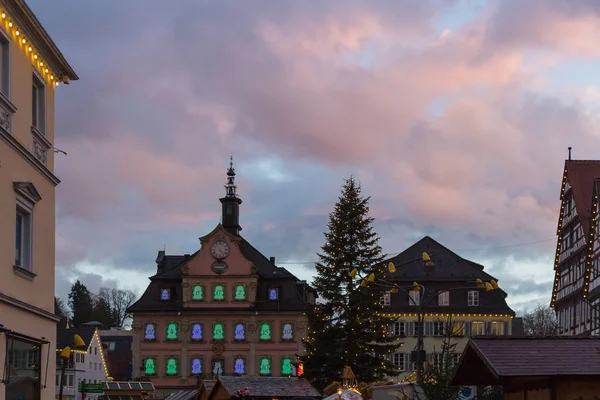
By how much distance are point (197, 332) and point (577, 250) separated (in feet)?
116

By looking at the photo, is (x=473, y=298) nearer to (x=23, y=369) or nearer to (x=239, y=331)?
(x=239, y=331)

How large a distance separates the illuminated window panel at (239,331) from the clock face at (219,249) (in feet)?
17.7

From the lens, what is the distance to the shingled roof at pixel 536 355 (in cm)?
1490

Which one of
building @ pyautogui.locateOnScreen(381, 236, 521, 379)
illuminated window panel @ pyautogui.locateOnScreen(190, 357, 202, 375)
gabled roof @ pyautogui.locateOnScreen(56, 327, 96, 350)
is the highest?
building @ pyautogui.locateOnScreen(381, 236, 521, 379)

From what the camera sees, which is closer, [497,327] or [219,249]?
[497,327]

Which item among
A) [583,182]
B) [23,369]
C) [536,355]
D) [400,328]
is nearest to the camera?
[536,355]

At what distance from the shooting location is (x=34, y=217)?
22641 mm

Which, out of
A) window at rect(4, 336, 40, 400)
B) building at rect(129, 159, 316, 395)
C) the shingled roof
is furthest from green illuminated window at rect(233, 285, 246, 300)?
the shingled roof

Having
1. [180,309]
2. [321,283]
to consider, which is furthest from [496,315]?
[321,283]

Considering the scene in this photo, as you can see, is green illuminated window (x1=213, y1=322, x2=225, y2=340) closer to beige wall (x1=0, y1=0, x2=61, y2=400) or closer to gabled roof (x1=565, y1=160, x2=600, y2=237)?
gabled roof (x1=565, y1=160, x2=600, y2=237)

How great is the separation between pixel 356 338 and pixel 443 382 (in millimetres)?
36835

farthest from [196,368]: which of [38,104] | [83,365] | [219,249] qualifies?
[38,104]

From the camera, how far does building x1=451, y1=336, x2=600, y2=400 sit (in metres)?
14.9

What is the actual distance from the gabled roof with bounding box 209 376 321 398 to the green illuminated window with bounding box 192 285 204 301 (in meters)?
61.3
